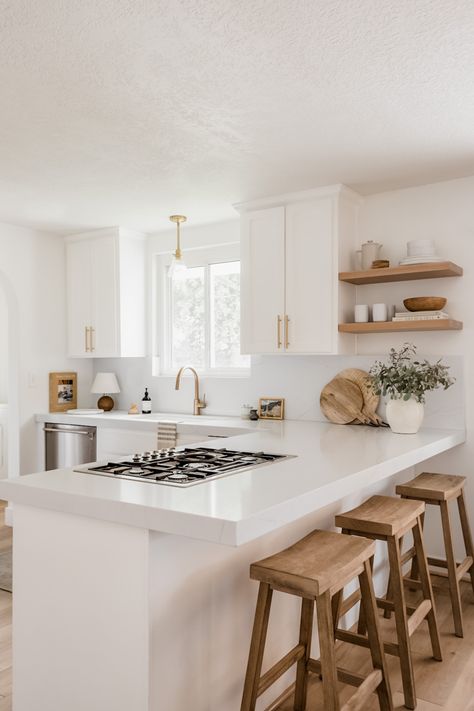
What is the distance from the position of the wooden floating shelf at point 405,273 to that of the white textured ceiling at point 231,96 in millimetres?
551

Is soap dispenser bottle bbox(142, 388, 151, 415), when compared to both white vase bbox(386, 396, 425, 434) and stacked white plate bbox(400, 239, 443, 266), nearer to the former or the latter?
white vase bbox(386, 396, 425, 434)

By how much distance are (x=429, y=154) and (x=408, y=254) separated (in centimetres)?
60

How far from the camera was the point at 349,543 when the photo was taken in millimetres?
2029

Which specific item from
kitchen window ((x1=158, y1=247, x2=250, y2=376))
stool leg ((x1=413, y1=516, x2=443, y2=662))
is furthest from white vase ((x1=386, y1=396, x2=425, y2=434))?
kitchen window ((x1=158, y1=247, x2=250, y2=376))

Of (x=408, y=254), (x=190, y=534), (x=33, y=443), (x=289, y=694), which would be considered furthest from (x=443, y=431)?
(x=33, y=443)

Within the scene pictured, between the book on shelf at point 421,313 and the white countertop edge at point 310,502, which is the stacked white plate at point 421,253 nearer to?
the book on shelf at point 421,313

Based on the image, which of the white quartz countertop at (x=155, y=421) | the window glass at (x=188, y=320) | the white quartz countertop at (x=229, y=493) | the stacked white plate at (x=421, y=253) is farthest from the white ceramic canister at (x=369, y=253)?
the window glass at (x=188, y=320)

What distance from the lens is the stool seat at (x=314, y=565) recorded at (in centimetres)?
173

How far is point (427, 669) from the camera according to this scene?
250cm

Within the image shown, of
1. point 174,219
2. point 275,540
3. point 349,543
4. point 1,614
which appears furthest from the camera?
point 174,219

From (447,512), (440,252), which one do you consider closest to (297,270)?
(440,252)

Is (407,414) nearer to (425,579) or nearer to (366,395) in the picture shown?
(366,395)

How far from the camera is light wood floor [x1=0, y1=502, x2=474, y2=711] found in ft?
7.39

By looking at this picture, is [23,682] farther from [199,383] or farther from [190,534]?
[199,383]
